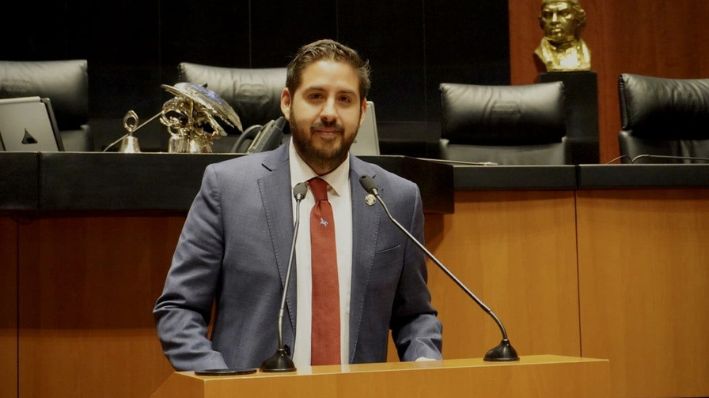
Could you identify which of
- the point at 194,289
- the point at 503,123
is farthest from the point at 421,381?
the point at 503,123

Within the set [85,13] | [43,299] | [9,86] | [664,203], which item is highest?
[85,13]

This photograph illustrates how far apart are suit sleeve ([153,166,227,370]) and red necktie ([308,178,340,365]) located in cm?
19

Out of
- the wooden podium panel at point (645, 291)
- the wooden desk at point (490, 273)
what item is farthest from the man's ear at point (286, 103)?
the wooden podium panel at point (645, 291)

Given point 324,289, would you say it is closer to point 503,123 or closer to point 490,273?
point 490,273

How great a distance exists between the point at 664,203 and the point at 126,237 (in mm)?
1686

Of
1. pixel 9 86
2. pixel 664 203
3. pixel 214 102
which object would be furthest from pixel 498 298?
pixel 9 86

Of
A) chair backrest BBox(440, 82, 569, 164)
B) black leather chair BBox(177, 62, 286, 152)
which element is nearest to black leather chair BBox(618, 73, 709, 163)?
chair backrest BBox(440, 82, 569, 164)

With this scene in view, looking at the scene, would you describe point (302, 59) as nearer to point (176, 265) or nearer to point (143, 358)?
point (176, 265)

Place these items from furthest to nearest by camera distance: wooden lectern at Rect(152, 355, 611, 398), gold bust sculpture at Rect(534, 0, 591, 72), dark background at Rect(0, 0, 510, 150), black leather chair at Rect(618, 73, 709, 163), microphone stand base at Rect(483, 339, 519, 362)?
dark background at Rect(0, 0, 510, 150) → gold bust sculpture at Rect(534, 0, 591, 72) → black leather chair at Rect(618, 73, 709, 163) → microphone stand base at Rect(483, 339, 519, 362) → wooden lectern at Rect(152, 355, 611, 398)

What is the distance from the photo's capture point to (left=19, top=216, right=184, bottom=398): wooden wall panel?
2.56 metres

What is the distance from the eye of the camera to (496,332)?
2.97 m

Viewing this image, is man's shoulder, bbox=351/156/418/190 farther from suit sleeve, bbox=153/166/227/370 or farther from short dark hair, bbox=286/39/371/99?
suit sleeve, bbox=153/166/227/370

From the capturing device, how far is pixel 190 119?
3.04 metres

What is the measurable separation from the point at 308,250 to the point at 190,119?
1.10 meters
